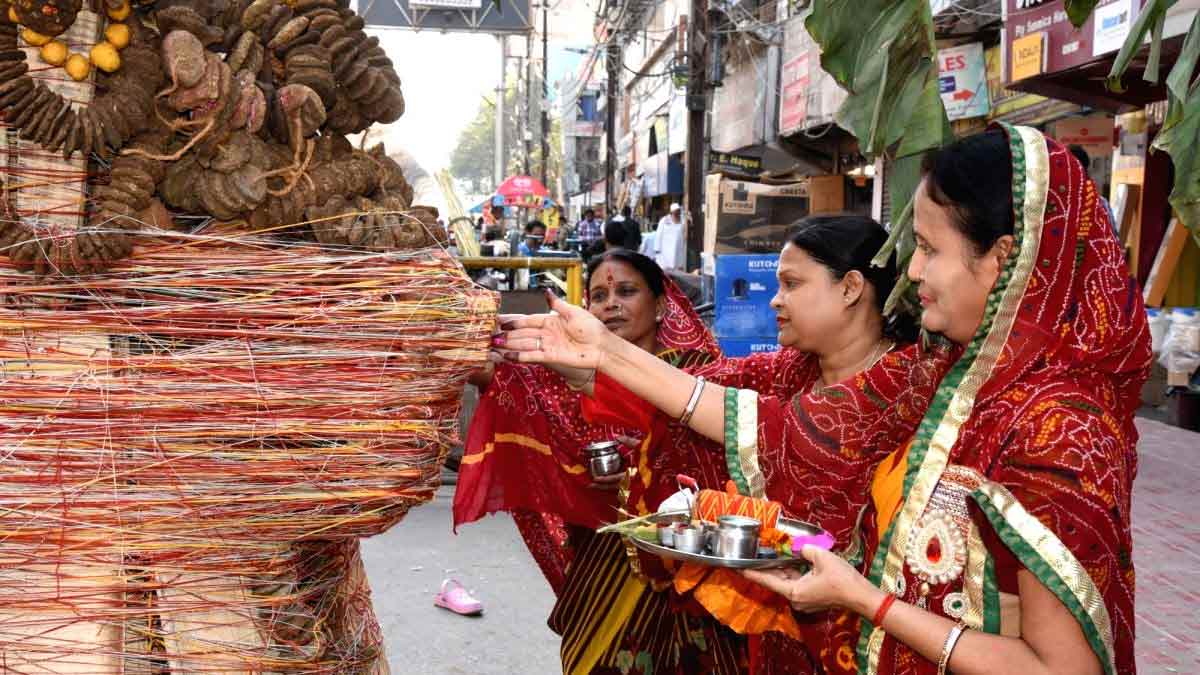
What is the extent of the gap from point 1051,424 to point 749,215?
1328cm

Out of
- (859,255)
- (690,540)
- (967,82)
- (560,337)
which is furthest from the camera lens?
(967,82)

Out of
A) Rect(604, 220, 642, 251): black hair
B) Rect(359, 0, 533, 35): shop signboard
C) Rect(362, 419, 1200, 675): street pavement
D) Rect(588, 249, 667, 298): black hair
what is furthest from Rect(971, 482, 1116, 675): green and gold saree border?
Rect(359, 0, 533, 35): shop signboard

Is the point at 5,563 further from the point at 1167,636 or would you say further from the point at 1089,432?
the point at 1167,636

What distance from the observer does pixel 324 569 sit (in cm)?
191

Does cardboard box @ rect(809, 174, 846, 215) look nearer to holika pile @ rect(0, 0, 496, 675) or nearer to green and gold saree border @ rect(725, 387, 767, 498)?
green and gold saree border @ rect(725, 387, 767, 498)

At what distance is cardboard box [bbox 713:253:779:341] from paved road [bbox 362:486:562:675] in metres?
2.16

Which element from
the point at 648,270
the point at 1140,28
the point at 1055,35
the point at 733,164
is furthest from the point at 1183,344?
the point at 733,164

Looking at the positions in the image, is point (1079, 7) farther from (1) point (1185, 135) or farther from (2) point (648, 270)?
(2) point (648, 270)

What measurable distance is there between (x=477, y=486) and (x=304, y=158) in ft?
3.82

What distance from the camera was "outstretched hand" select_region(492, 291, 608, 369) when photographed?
236 cm

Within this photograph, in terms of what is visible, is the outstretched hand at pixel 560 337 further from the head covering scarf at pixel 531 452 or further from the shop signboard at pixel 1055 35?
the shop signboard at pixel 1055 35

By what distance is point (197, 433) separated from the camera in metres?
1.58

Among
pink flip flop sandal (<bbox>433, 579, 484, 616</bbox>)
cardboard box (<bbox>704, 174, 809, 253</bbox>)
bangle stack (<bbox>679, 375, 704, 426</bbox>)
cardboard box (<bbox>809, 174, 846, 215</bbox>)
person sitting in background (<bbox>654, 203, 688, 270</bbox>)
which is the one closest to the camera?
bangle stack (<bbox>679, 375, 704, 426</bbox>)

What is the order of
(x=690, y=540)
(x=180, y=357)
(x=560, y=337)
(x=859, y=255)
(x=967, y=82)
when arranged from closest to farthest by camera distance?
(x=180, y=357), (x=690, y=540), (x=560, y=337), (x=859, y=255), (x=967, y=82)
